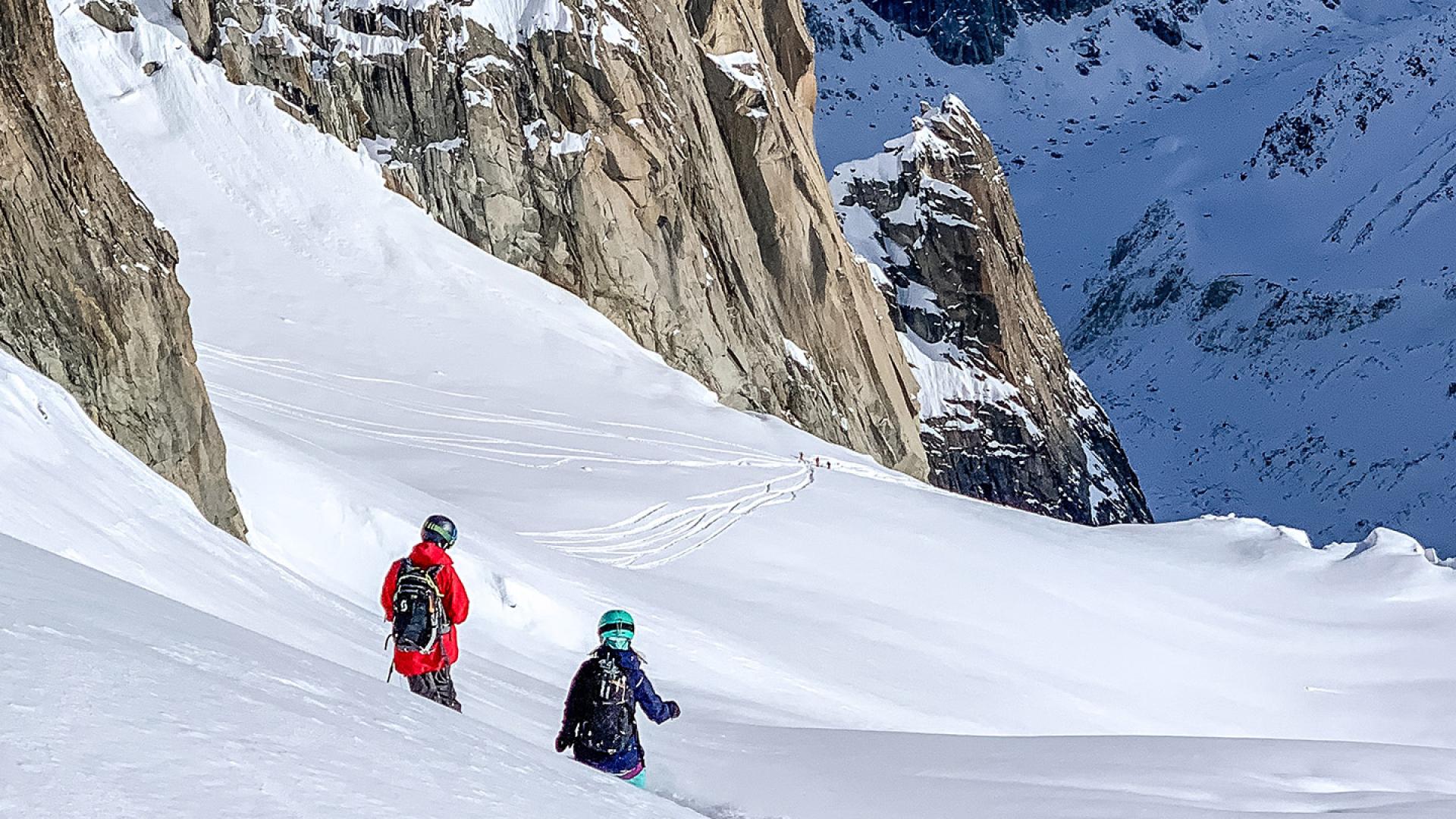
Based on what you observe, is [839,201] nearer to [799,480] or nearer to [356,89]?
[356,89]

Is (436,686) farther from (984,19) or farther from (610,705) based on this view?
(984,19)

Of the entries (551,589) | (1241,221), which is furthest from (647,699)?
(1241,221)

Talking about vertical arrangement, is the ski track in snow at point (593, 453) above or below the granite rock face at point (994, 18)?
below

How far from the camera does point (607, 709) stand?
7258 millimetres

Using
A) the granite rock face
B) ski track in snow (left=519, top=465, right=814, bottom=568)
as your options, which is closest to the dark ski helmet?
ski track in snow (left=519, top=465, right=814, bottom=568)

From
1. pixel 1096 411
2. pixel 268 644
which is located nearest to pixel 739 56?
pixel 1096 411

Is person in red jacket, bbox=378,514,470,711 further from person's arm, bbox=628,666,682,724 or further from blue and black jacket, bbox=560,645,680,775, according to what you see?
person's arm, bbox=628,666,682,724

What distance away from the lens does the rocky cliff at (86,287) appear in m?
14.0

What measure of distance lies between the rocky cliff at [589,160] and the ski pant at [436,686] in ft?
105

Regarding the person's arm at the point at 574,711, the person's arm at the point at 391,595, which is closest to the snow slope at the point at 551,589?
the person's arm at the point at 574,711

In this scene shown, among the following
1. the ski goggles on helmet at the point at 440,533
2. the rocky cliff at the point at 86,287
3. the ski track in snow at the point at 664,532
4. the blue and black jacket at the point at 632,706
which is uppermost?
the rocky cliff at the point at 86,287

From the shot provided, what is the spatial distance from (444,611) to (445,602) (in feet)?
0.17

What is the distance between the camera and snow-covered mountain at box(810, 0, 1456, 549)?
10681 cm

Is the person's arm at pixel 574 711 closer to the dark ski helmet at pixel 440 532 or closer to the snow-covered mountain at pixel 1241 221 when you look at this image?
the dark ski helmet at pixel 440 532
